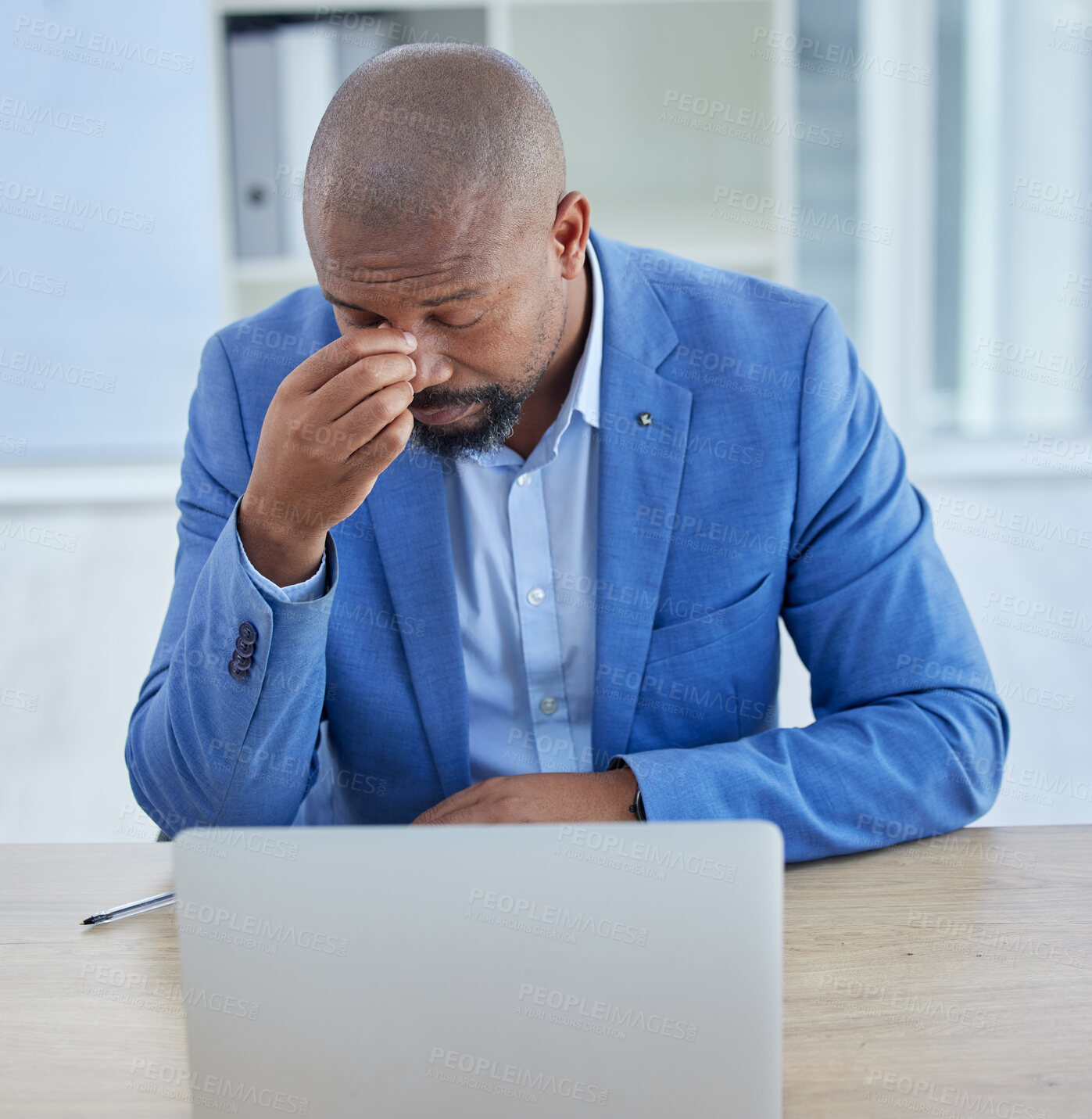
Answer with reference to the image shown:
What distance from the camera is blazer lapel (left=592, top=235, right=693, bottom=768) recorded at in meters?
1.27

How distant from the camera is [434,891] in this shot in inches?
24.6

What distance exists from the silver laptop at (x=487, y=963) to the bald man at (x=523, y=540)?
15.6 inches

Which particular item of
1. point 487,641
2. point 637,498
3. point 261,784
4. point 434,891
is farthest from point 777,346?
point 434,891

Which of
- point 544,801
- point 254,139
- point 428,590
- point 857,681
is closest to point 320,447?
point 428,590

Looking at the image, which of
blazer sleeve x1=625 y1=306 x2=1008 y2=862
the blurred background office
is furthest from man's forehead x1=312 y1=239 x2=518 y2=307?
the blurred background office

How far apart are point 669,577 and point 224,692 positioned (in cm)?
50

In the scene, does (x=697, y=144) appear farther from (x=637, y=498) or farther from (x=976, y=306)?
(x=637, y=498)

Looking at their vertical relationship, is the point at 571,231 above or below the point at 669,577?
above

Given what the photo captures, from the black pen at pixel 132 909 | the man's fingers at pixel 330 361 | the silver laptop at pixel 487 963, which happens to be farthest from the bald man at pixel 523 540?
the silver laptop at pixel 487 963

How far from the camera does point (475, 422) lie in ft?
3.99

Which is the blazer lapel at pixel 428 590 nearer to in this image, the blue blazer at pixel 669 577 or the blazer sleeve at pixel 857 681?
the blue blazer at pixel 669 577

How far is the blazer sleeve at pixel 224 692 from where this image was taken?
3.49 feet

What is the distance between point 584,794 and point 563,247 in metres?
0.59

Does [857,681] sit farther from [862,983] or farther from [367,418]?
[367,418]
